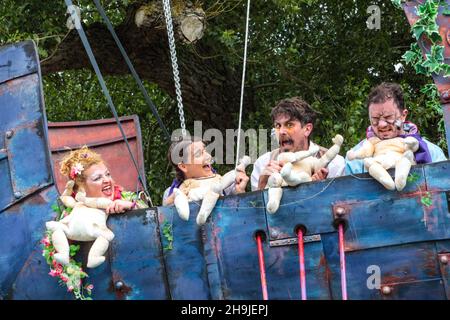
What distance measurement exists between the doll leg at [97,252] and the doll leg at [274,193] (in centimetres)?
76

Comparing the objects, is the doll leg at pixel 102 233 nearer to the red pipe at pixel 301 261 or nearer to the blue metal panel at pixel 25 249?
the blue metal panel at pixel 25 249

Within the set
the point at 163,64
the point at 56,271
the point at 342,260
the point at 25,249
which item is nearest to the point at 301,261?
the point at 342,260

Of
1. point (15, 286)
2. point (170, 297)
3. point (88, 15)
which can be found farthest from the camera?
point (88, 15)

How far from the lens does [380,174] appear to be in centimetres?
408

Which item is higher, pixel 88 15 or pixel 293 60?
pixel 88 15

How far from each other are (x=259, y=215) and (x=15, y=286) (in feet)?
4.22

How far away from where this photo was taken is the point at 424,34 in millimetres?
4297

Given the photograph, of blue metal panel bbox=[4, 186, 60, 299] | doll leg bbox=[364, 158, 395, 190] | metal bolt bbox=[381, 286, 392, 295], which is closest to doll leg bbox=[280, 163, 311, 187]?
doll leg bbox=[364, 158, 395, 190]

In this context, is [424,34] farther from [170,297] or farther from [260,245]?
[170,297]

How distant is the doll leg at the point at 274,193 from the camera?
4262mm

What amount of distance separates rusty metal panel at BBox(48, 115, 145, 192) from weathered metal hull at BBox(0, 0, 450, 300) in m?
1.08

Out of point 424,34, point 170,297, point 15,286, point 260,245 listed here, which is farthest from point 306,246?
point 15,286

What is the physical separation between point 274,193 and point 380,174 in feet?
1.48

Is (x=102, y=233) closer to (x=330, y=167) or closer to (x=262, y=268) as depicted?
(x=262, y=268)
